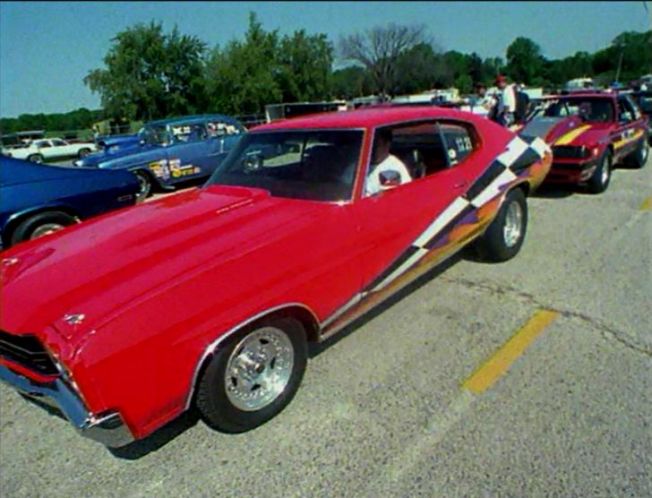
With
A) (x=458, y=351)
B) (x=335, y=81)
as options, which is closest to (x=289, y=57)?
(x=335, y=81)

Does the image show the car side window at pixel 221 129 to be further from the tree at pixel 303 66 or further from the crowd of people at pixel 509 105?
the tree at pixel 303 66

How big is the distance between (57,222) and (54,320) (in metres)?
4.36

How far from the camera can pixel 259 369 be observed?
2.64 m

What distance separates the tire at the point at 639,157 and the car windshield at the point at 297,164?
8308mm

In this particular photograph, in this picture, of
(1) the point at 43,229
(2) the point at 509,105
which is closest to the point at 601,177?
(2) the point at 509,105

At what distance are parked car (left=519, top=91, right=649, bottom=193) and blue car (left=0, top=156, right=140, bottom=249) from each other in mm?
5702

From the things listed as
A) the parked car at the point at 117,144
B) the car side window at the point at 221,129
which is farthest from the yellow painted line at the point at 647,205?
the parked car at the point at 117,144

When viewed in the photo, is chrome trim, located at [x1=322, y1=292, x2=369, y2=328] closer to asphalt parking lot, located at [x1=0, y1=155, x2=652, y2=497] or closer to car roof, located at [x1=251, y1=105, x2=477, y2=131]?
asphalt parking lot, located at [x1=0, y1=155, x2=652, y2=497]

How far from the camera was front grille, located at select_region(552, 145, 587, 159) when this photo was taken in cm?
696

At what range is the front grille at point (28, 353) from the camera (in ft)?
6.98

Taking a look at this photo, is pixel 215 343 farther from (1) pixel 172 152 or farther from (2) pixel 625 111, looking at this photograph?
(2) pixel 625 111

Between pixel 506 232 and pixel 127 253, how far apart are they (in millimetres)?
3589

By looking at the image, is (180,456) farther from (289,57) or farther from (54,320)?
(289,57)

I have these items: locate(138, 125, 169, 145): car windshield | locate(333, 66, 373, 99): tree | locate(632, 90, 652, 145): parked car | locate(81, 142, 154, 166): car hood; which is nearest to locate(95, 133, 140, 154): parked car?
locate(81, 142, 154, 166): car hood
